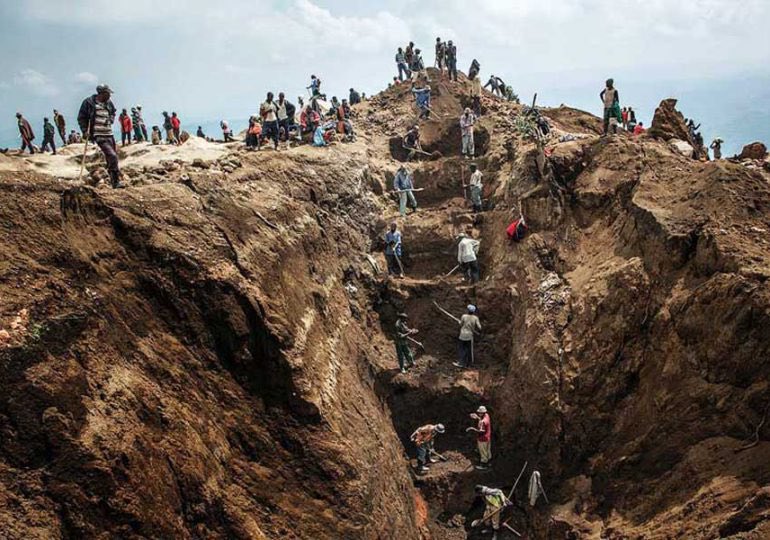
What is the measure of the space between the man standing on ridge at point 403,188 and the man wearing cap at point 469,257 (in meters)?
3.37

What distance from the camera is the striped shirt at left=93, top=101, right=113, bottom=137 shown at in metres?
11.2

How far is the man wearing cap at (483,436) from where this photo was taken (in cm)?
1565

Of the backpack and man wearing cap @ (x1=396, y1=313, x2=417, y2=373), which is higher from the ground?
the backpack

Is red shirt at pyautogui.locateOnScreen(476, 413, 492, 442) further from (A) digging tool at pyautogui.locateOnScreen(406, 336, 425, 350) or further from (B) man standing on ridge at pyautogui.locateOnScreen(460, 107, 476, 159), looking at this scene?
(B) man standing on ridge at pyautogui.locateOnScreen(460, 107, 476, 159)

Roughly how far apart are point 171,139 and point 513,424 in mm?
A: 16016

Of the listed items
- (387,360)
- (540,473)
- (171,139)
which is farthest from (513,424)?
(171,139)

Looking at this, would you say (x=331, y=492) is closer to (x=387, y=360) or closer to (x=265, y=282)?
(x=265, y=282)

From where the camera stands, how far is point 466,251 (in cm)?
1888

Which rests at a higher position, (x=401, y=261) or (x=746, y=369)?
(x=401, y=261)

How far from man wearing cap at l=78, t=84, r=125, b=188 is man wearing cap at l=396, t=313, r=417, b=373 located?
362 inches

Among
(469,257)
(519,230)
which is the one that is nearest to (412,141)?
(469,257)

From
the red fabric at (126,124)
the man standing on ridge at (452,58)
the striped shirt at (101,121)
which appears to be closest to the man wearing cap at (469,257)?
the striped shirt at (101,121)

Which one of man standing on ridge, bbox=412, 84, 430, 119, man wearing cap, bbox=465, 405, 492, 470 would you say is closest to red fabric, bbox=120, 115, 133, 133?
man standing on ridge, bbox=412, 84, 430, 119

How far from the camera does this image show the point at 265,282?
38.9 ft
